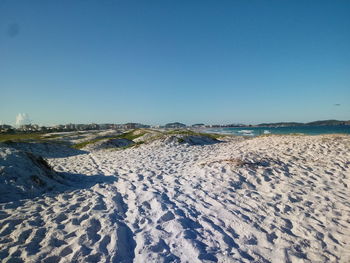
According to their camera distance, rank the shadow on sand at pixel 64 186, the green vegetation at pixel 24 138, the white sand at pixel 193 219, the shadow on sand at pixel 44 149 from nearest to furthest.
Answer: the white sand at pixel 193 219 < the shadow on sand at pixel 64 186 < the shadow on sand at pixel 44 149 < the green vegetation at pixel 24 138

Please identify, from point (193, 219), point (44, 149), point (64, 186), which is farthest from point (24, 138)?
point (193, 219)

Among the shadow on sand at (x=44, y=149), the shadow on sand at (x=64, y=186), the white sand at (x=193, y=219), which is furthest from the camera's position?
the shadow on sand at (x=44, y=149)

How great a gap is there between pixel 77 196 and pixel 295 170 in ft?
29.0

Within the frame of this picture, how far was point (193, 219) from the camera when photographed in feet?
16.3

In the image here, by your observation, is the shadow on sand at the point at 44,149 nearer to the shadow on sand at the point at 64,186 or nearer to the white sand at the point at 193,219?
the shadow on sand at the point at 64,186

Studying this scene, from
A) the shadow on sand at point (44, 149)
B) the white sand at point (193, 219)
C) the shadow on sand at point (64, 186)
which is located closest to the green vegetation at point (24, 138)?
the shadow on sand at point (44, 149)

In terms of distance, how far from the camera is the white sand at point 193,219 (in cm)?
378

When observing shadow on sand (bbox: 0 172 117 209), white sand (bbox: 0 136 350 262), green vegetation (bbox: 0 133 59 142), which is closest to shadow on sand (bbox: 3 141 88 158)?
green vegetation (bbox: 0 133 59 142)

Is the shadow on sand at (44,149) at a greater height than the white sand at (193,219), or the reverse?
the white sand at (193,219)

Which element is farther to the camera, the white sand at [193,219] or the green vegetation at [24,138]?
the green vegetation at [24,138]

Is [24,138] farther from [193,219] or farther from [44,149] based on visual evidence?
[193,219]

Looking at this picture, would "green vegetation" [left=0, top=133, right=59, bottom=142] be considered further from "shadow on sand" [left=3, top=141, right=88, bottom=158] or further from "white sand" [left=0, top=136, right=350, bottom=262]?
"white sand" [left=0, top=136, right=350, bottom=262]

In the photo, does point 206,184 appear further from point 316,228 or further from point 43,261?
point 43,261

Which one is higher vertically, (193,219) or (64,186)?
(193,219)
